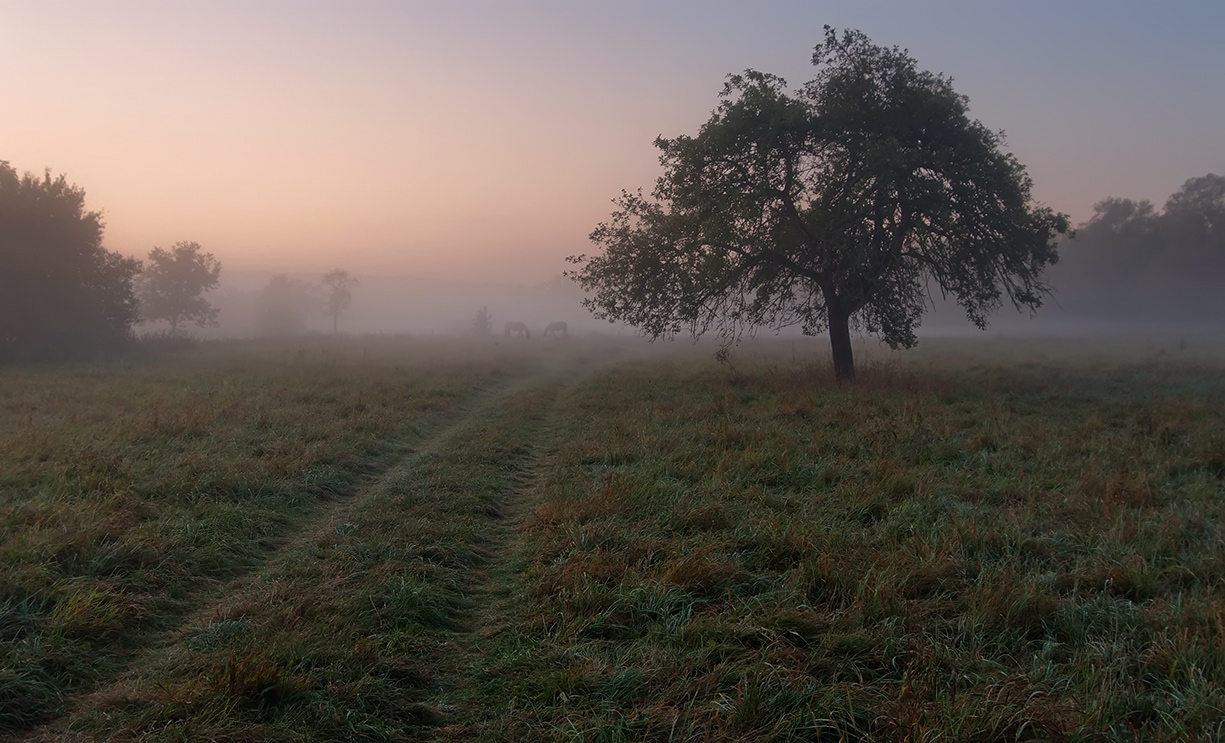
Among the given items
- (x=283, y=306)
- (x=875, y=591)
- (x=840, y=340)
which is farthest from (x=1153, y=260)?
(x=283, y=306)

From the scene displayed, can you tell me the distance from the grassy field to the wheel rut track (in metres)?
0.04

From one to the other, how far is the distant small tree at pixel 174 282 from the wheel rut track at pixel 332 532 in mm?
60799

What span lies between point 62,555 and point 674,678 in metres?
5.39

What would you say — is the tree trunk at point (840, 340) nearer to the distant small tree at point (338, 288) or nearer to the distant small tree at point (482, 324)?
the distant small tree at point (482, 324)

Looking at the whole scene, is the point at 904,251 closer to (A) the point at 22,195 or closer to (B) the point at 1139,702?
(B) the point at 1139,702

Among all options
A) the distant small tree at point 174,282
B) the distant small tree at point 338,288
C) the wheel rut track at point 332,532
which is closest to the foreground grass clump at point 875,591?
the wheel rut track at point 332,532

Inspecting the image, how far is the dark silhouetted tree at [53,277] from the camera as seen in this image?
26.8 metres

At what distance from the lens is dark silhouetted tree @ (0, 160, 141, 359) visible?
26.8 m

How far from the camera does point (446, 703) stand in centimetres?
360

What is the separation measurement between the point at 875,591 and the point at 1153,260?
89.8 metres

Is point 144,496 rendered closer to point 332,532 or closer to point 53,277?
point 332,532

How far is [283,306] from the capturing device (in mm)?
91000

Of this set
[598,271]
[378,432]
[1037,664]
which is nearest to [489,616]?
[1037,664]

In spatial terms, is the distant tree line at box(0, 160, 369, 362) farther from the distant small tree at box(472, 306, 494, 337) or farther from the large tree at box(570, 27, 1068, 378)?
the distant small tree at box(472, 306, 494, 337)
